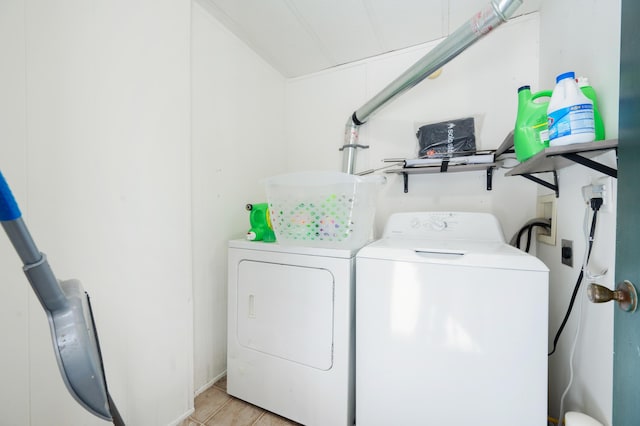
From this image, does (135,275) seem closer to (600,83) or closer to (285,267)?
(285,267)

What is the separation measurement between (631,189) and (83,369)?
124 centimetres

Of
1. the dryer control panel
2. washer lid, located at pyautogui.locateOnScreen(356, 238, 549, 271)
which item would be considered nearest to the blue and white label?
washer lid, located at pyautogui.locateOnScreen(356, 238, 549, 271)

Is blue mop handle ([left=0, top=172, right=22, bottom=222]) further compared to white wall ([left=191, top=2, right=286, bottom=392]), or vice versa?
white wall ([left=191, top=2, right=286, bottom=392])

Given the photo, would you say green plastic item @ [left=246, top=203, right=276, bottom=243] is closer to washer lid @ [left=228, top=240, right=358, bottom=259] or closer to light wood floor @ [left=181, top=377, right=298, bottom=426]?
washer lid @ [left=228, top=240, right=358, bottom=259]

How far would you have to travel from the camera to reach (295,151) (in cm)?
232

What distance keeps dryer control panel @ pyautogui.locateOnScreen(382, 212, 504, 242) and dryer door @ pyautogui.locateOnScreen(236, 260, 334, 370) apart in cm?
64

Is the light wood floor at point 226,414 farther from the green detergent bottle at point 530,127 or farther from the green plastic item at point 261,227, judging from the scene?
the green detergent bottle at point 530,127

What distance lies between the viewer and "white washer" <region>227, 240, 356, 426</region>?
1193mm

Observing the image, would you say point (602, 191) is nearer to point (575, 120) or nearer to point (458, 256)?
point (575, 120)

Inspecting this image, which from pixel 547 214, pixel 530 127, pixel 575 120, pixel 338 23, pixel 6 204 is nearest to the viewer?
pixel 6 204

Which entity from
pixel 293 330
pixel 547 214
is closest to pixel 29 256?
pixel 293 330

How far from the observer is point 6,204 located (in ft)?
1.30

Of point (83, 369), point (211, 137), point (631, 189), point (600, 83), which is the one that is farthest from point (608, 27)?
point (211, 137)

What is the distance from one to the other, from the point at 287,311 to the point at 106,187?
0.99 metres
